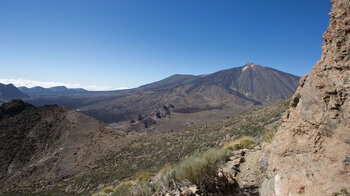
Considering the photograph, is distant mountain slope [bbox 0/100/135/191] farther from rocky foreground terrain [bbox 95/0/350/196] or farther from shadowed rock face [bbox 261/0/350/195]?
shadowed rock face [bbox 261/0/350/195]

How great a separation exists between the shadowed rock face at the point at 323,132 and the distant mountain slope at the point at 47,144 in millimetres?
22469

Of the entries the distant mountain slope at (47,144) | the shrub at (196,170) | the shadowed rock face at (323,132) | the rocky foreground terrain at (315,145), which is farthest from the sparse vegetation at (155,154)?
the shadowed rock face at (323,132)

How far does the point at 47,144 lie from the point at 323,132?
113ft

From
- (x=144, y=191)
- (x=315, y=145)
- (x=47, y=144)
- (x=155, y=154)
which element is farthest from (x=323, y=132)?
(x=47, y=144)

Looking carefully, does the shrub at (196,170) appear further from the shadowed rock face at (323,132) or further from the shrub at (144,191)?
the shadowed rock face at (323,132)

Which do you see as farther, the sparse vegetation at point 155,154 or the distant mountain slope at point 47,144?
the distant mountain slope at point 47,144

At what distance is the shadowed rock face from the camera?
2.05 m

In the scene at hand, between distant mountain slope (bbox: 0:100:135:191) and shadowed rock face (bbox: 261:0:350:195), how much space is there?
73.7 feet

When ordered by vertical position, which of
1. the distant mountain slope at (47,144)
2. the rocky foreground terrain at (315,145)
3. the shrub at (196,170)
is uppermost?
the rocky foreground terrain at (315,145)

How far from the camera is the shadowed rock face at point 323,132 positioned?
2047 mm

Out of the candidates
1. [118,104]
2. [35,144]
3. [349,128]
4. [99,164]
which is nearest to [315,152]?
[349,128]

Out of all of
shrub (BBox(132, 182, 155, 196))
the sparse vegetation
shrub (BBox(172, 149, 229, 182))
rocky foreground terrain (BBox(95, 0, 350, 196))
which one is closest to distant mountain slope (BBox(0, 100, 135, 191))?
the sparse vegetation

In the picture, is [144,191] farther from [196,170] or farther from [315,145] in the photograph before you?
[315,145]

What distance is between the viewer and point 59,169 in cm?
2098
